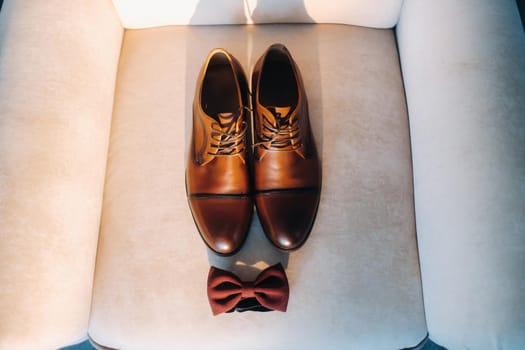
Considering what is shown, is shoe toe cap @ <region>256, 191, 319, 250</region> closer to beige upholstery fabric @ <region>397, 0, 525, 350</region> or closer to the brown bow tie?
the brown bow tie

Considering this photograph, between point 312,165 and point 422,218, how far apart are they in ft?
0.78

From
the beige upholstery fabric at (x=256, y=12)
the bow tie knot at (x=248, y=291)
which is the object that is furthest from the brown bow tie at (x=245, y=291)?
the beige upholstery fabric at (x=256, y=12)

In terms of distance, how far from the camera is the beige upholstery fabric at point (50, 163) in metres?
0.67

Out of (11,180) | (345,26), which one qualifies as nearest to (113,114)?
(11,180)

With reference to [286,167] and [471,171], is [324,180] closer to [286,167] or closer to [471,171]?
[286,167]

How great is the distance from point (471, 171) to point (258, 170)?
39 cm

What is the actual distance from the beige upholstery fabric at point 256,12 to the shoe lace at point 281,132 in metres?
0.27

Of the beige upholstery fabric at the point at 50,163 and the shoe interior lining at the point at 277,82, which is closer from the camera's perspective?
the beige upholstery fabric at the point at 50,163

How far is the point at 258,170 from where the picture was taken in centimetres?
81

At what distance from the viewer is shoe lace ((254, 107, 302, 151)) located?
0.79 m

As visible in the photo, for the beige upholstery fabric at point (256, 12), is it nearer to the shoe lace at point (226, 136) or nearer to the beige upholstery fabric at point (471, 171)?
the beige upholstery fabric at point (471, 171)

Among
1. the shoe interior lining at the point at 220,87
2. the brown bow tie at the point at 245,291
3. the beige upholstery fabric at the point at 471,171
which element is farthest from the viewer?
the shoe interior lining at the point at 220,87

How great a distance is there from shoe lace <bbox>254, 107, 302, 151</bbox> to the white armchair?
3.5 inches

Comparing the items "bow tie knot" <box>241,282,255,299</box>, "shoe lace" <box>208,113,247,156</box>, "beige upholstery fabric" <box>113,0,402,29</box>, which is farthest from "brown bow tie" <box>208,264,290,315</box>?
"beige upholstery fabric" <box>113,0,402,29</box>
